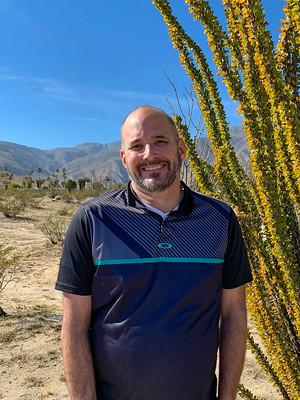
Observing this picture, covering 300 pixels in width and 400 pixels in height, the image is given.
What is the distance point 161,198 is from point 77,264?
50 centimetres

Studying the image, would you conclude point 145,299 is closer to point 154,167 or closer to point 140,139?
point 154,167

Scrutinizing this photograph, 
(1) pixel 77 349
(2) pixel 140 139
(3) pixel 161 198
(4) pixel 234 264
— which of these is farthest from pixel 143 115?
(1) pixel 77 349

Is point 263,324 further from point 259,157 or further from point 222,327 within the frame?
point 259,157

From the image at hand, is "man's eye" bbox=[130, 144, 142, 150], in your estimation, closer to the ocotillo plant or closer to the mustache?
the mustache

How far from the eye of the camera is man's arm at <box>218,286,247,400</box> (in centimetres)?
192

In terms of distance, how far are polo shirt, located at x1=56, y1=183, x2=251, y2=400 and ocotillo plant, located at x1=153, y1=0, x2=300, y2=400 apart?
23.5 inches

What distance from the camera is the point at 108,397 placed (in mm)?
1730

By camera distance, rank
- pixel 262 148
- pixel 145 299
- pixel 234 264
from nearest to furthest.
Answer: pixel 145 299
pixel 234 264
pixel 262 148

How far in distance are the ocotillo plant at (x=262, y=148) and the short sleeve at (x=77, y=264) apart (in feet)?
3.22

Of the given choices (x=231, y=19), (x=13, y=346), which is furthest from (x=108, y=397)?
(x=13, y=346)

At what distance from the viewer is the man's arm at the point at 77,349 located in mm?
1712

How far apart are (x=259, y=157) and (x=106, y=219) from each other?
2.95ft

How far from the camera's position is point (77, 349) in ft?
5.65

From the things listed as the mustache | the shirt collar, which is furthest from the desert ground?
the mustache
